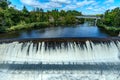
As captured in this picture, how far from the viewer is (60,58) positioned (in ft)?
41.0

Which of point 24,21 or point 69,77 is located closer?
point 69,77

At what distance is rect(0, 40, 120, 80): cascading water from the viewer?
10.9 metres

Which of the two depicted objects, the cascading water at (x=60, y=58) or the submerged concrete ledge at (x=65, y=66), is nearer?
the cascading water at (x=60, y=58)

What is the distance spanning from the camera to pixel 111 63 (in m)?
11.9

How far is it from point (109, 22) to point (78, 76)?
2869 cm

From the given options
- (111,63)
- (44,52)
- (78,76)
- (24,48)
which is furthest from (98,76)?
(24,48)

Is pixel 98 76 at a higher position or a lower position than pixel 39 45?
lower

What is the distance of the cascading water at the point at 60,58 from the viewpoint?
10887mm

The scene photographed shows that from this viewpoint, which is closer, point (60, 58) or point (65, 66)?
point (65, 66)

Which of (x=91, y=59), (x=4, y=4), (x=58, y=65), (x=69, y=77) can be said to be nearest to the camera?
(x=69, y=77)

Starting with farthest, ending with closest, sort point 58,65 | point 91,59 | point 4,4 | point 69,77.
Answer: point 4,4
point 91,59
point 58,65
point 69,77

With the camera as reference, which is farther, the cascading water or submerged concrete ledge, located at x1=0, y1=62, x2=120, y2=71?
submerged concrete ledge, located at x1=0, y1=62, x2=120, y2=71

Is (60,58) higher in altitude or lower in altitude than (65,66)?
higher

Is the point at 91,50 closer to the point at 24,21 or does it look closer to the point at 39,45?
the point at 39,45
